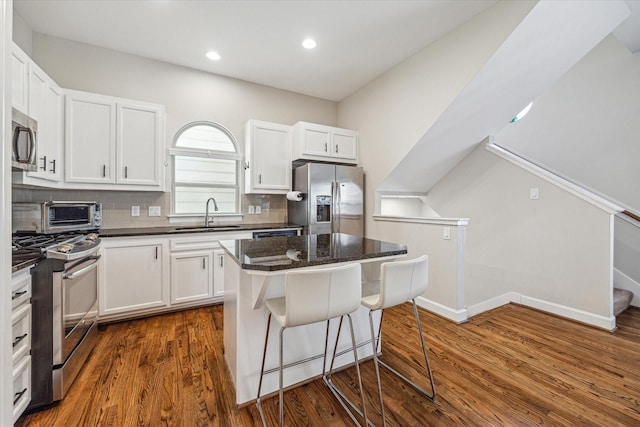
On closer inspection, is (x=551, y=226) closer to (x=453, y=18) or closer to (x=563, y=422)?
(x=563, y=422)

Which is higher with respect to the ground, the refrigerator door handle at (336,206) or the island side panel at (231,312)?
the refrigerator door handle at (336,206)

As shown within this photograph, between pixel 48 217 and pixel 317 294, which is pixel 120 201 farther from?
pixel 317 294

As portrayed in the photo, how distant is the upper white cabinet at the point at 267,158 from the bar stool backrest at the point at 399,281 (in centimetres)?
257

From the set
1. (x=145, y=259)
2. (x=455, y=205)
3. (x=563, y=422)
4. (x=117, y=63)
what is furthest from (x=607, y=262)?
(x=117, y=63)

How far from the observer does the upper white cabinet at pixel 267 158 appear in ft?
12.1

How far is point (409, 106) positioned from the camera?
3.40 meters

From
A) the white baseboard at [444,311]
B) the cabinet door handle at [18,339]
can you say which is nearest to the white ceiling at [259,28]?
the cabinet door handle at [18,339]

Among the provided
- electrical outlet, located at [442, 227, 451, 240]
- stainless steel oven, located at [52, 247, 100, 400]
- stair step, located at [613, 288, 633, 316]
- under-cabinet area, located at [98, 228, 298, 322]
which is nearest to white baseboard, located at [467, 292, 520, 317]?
stair step, located at [613, 288, 633, 316]

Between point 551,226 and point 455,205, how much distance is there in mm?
1193

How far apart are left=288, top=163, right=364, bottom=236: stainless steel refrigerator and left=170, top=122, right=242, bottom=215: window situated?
34.6 inches

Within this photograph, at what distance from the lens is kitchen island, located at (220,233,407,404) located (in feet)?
5.09

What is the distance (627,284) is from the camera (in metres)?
3.32

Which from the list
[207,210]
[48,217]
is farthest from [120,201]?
[207,210]

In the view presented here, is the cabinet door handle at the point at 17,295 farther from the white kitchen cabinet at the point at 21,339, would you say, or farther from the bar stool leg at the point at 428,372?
the bar stool leg at the point at 428,372
